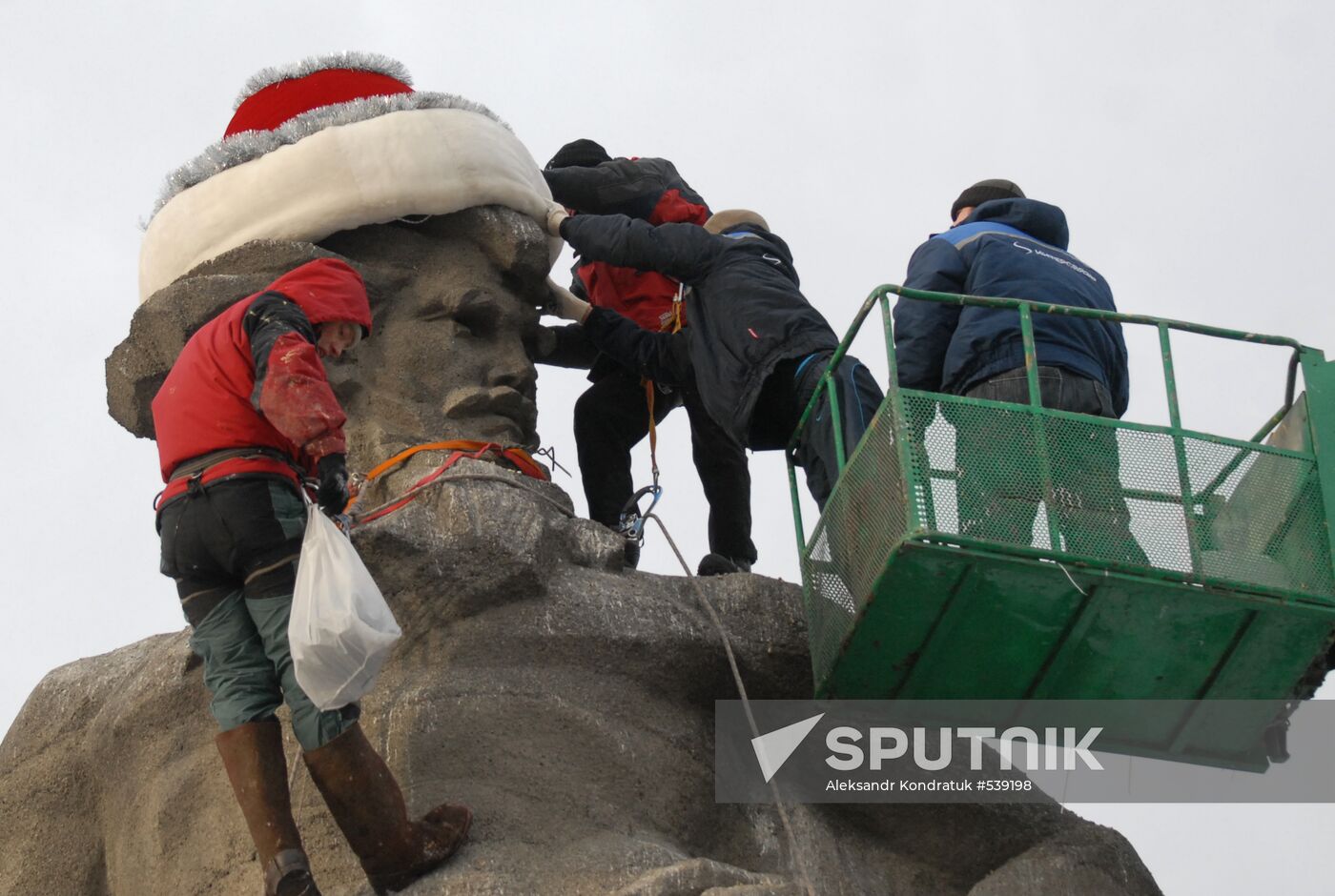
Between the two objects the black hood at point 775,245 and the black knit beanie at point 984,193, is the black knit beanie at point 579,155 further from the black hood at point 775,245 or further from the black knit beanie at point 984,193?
the black knit beanie at point 984,193

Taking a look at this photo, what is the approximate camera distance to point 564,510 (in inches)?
445

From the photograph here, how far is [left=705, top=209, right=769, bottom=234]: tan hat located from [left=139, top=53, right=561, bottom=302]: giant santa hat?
97 centimetres

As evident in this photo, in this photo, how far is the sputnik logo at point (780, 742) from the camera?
10.7 meters

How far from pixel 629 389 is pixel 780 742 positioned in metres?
3.17

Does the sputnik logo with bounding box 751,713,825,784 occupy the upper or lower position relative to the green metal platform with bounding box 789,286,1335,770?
lower

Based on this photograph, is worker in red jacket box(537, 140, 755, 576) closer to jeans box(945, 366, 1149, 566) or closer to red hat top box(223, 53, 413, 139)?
red hat top box(223, 53, 413, 139)

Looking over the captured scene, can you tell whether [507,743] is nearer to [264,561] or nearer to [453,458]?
[264,561]

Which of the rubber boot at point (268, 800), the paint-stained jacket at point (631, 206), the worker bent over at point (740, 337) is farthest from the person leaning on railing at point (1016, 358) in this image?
the rubber boot at point (268, 800)

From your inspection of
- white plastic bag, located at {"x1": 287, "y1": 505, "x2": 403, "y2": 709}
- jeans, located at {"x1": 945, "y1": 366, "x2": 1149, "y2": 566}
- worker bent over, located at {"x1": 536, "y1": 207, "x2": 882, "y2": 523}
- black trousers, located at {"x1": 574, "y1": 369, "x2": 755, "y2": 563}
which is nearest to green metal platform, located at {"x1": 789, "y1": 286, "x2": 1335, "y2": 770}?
jeans, located at {"x1": 945, "y1": 366, "x2": 1149, "y2": 566}

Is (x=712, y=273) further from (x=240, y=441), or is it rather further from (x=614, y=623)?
(x=240, y=441)

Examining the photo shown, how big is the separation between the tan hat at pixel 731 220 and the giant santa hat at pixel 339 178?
3.17 feet

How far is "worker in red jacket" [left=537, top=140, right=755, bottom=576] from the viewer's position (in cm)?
1311

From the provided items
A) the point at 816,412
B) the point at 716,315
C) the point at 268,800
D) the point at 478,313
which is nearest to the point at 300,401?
the point at 268,800

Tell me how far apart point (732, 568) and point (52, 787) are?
3.77 meters
